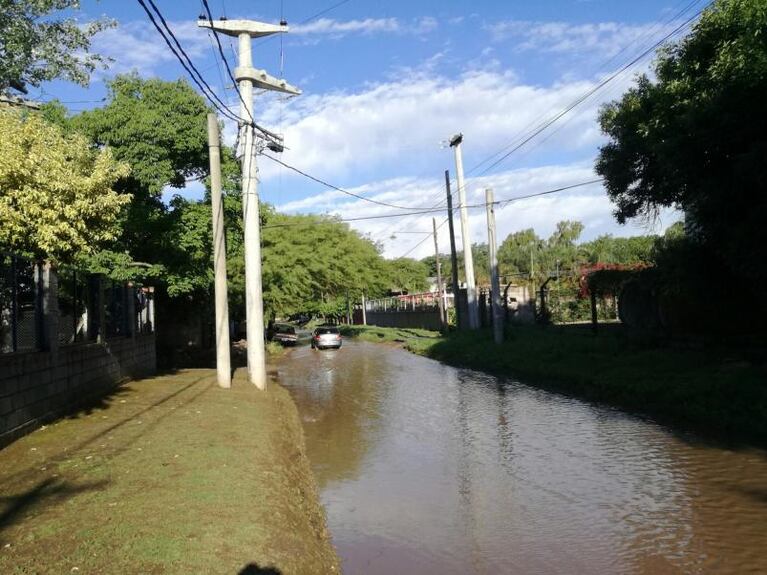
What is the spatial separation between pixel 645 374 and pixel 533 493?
820 cm

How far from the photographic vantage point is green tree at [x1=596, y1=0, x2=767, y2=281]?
33.9 feet

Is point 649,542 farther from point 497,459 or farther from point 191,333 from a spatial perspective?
point 191,333

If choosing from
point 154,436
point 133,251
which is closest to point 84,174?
point 154,436

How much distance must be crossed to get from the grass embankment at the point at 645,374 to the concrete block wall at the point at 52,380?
1057cm

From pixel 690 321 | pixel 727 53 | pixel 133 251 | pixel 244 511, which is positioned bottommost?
pixel 244 511

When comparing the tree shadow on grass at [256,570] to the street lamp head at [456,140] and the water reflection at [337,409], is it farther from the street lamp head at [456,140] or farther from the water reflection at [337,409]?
the street lamp head at [456,140]

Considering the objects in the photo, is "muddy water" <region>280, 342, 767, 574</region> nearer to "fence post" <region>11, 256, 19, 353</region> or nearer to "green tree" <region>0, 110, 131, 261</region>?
"fence post" <region>11, 256, 19, 353</region>

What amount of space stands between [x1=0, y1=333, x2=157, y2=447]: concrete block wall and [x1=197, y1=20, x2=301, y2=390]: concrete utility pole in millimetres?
3151

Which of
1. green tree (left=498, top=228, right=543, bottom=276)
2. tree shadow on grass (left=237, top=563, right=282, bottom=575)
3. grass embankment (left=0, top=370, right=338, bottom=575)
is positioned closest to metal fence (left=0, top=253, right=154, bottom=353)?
grass embankment (left=0, top=370, right=338, bottom=575)

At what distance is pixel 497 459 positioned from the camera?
10047 mm

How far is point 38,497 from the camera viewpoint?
645 centimetres

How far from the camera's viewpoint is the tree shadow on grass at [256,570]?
507 cm

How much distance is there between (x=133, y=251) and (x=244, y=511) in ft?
48.6

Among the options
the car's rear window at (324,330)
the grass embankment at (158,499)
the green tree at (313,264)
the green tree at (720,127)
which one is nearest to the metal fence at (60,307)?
the grass embankment at (158,499)
